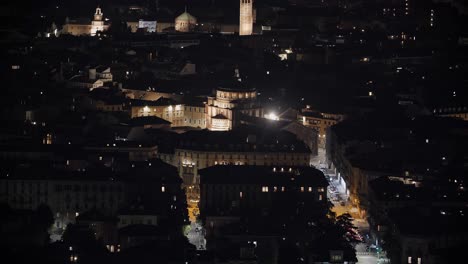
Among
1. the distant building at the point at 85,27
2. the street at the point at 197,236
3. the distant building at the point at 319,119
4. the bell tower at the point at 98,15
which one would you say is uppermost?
the bell tower at the point at 98,15

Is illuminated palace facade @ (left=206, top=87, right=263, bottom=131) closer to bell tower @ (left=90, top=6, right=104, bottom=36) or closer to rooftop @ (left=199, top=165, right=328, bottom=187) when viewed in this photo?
rooftop @ (left=199, top=165, right=328, bottom=187)

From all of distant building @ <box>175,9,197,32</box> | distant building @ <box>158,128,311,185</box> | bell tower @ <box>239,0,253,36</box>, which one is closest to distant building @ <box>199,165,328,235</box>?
distant building @ <box>158,128,311,185</box>

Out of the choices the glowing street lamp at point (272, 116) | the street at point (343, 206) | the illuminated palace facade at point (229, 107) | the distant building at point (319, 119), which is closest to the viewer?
the street at point (343, 206)

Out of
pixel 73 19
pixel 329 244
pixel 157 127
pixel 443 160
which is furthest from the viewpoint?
pixel 73 19

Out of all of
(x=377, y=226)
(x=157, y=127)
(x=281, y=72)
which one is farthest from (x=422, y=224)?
(x=281, y=72)

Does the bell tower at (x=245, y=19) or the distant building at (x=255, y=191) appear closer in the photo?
the distant building at (x=255, y=191)

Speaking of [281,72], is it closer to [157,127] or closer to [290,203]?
[157,127]

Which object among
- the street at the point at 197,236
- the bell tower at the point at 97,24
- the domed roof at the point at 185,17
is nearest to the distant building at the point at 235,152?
the street at the point at 197,236

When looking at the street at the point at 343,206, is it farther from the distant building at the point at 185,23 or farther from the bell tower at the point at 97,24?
the distant building at the point at 185,23
